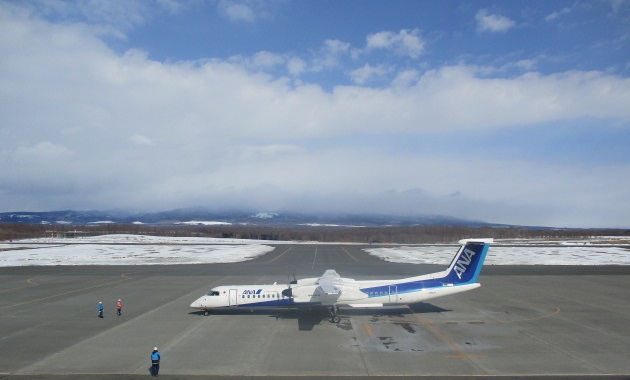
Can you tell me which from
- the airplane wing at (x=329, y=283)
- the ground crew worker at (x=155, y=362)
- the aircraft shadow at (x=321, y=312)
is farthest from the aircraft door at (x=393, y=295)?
the ground crew worker at (x=155, y=362)

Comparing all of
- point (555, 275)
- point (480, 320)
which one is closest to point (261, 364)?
point (480, 320)

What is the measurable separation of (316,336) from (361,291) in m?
5.82

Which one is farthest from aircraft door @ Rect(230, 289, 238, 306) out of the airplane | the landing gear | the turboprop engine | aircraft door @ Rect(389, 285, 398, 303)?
aircraft door @ Rect(389, 285, 398, 303)

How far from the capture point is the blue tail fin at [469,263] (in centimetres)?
2870

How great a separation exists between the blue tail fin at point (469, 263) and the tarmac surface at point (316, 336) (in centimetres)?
244

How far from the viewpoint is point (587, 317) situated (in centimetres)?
2753

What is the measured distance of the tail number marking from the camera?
28.8 meters

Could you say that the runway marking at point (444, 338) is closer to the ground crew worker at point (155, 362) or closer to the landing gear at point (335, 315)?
the landing gear at point (335, 315)

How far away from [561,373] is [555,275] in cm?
3472

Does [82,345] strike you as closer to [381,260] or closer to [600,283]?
[600,283]

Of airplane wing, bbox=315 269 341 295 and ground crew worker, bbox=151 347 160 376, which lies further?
airplane wing, bbox=315 269 341 295

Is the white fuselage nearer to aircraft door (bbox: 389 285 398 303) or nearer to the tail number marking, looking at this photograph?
aircraft door (bbox: 389 285 398 303)

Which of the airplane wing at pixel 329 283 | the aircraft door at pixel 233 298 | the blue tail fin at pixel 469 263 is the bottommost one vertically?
the aircraft door at pixel 233 298

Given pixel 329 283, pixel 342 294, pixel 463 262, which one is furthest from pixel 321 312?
pixel 463 262
